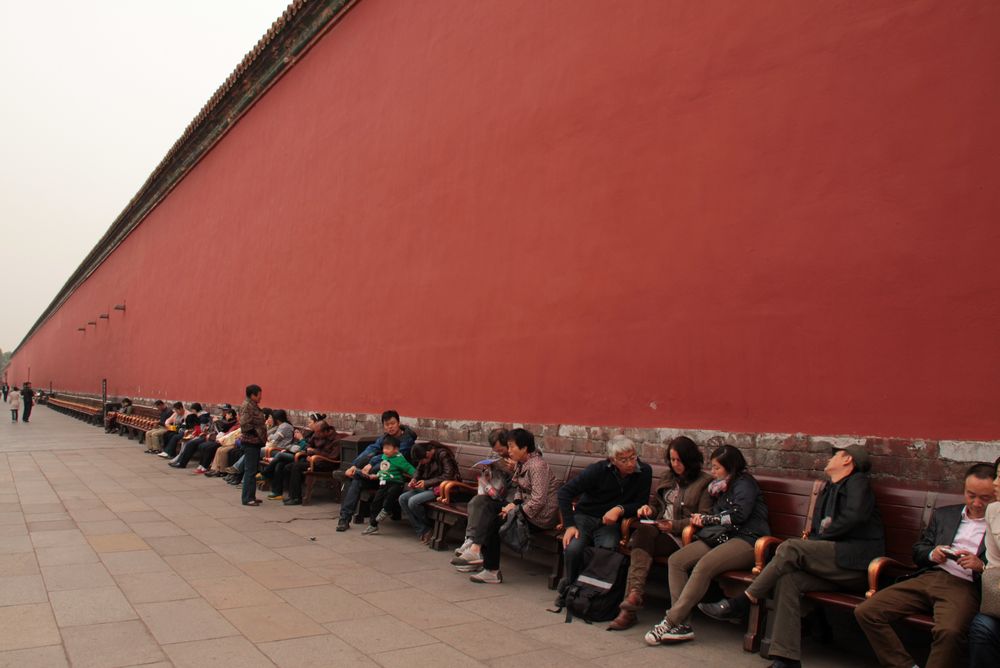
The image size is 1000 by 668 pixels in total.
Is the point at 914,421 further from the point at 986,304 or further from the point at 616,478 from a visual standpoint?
the point at 616,478

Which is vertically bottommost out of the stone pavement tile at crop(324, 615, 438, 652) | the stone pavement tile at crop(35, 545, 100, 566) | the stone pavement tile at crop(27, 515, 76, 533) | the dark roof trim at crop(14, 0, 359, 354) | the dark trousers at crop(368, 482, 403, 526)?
the stone pavement tile at crop(35, 545, 100, 566)

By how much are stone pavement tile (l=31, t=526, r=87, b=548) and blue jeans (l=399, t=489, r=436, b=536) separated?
2482 millimetres

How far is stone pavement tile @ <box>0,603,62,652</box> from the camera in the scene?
3643 millimetres

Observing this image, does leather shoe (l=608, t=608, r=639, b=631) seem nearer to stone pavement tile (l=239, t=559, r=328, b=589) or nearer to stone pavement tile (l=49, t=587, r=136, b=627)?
stone pavement tile (l=239, t=559, r=328, b=589)

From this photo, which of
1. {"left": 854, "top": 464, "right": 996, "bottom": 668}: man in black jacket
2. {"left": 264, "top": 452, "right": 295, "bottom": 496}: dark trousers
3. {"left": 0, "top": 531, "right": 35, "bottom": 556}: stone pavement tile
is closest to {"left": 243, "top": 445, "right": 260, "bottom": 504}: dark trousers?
{"left": 264, "top": 452, "right": 295, "bottom": 496}: dark trousers

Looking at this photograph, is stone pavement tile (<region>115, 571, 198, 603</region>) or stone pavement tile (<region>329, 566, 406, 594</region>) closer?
stone pavement tile (<region>115, 571, 198, 603</region>)

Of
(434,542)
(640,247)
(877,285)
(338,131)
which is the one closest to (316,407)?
(338,131)

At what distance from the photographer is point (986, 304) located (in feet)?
12.2

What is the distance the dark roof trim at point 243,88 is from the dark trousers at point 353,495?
7.07 meters

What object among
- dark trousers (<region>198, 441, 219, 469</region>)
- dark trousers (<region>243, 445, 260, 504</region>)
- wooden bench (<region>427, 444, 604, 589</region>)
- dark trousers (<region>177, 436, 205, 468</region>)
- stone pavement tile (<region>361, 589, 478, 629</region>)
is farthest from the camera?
dark trousers (<region>177, 436, 205, 468</region>)

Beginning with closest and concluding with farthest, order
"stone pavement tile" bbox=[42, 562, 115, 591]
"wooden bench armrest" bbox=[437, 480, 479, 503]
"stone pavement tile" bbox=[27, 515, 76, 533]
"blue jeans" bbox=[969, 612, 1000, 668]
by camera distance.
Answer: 1. "blue jeans" bbox=[969, 612, 1000, 668]
2. "stone pavement tile" bbox=[42, 562, 115, 591]
3. "wooden bench armrest" bbox=[437, 480, 479, 503]
4. "stone pavement tile" bbox=[27, 515, 76, 533]

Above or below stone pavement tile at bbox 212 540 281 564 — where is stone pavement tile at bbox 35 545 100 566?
below

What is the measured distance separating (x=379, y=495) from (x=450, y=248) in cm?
260

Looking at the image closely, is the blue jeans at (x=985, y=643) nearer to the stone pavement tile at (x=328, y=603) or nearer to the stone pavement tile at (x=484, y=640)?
the stone pavement tile at (x=484, y=640)
